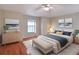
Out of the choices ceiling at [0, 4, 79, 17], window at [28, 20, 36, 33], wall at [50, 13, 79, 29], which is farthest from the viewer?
window at [28, 20, 36, 33]

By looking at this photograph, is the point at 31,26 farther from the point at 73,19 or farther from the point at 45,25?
the point at 73,19

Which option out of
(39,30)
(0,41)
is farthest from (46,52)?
(0,41)

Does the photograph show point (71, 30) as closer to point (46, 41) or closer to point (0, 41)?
point (46, 41)

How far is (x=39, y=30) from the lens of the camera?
1.48m

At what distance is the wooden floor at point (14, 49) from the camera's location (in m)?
1.23

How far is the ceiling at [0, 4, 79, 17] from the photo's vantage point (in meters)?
1.20

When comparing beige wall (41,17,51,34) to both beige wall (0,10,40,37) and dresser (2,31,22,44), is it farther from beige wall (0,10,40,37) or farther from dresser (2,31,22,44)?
dresser (2,31,22,44)

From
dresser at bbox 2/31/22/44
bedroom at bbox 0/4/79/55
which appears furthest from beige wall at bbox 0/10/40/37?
dresser at bbox 2/31/22/44

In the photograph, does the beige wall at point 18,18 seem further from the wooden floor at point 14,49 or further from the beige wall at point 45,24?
the wooden floor at point 14,49

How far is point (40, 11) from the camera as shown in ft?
4.50

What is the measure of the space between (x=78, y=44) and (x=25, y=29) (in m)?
0.99

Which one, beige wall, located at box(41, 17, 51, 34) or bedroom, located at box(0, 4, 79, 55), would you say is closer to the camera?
bedroom, located at box(0, 4, 79, 55)

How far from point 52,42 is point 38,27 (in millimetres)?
398

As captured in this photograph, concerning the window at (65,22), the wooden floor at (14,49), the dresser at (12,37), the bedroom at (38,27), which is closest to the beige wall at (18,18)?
the bedroom at (38,27)
